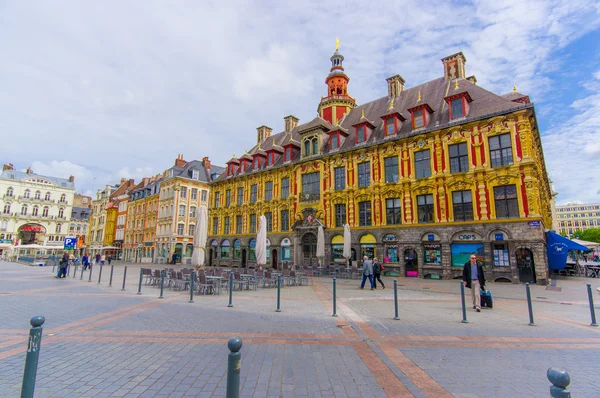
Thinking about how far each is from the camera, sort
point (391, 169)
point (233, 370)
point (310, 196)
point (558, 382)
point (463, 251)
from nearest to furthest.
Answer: point (558, 382)
point (233, 370)
point (463, 251)
point (391, 169)
point (310, 196)

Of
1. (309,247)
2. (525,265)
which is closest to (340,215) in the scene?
(309,247)

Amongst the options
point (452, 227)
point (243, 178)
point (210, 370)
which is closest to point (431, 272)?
point (452, 227)

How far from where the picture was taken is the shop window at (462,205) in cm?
2102

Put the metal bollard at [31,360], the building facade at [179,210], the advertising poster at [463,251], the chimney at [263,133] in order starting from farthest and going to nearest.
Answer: the building facade at [179,210] < the chimney at [263,133] < the advertising poster at [463,251] < the metal bollard at [31,360]

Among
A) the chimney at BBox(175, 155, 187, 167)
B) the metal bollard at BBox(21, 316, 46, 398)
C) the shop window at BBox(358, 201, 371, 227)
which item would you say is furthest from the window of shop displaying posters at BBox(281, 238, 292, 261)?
the chimney at BBox(175, 155, 187, 167)

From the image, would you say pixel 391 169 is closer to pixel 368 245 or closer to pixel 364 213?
pixel 364 213

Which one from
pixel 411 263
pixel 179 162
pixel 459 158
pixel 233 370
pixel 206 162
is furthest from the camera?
pixel 206 162

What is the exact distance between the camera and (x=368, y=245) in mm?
25000

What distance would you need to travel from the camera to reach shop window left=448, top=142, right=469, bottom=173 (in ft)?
70.7

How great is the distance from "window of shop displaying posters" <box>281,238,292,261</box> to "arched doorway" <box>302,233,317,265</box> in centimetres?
182

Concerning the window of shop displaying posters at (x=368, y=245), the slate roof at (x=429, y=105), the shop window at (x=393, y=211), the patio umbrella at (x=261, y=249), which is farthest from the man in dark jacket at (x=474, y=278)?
the slate roof at (x=429, y=105)

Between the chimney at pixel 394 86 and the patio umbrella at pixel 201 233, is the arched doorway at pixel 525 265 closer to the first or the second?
the chimney at pixel 394 86

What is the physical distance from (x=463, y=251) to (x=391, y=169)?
8057 millimetres

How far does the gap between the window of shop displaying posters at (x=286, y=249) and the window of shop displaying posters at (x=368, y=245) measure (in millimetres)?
7831
